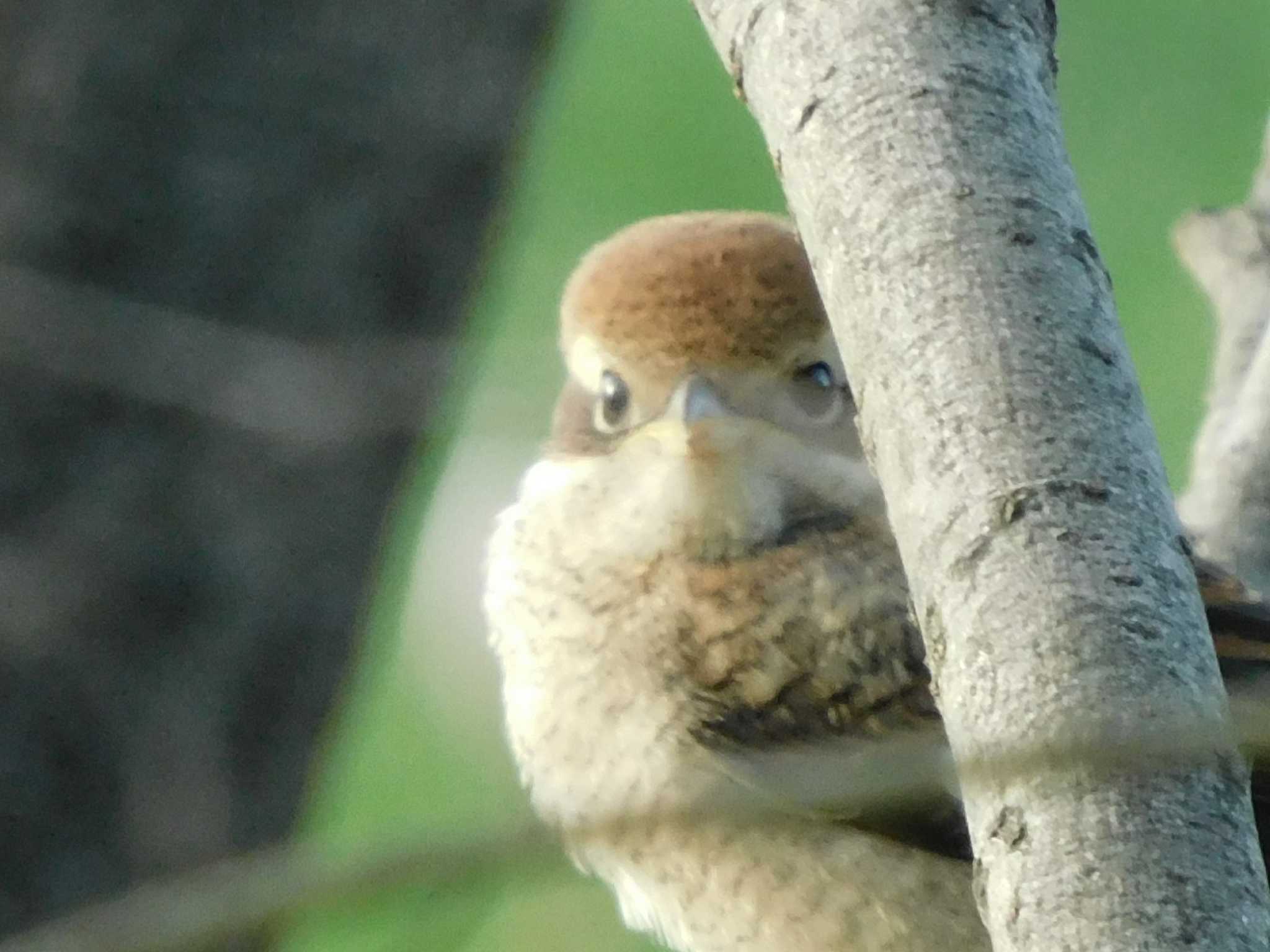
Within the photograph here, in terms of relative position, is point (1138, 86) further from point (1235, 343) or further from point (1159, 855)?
point (1159, 855)

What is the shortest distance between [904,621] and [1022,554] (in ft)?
2.36

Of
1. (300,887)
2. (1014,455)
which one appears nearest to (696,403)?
(1014,455)

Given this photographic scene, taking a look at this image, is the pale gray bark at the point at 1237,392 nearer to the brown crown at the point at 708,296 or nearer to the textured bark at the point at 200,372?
the brown crown at the point at 708,296

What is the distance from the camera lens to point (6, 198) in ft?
6.57

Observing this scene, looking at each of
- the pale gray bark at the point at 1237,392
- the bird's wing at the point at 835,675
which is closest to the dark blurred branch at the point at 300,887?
the bird's wing at the point at 835,675

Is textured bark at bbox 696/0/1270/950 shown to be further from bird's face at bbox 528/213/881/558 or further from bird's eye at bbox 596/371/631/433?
bird's eye at bbox 596/371/631/433

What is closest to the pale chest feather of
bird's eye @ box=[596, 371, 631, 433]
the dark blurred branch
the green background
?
bird's eye @ box=[596, 371, 631, 433]

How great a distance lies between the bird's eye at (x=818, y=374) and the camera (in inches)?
83.0

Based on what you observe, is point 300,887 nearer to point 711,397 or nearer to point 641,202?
point 711,397

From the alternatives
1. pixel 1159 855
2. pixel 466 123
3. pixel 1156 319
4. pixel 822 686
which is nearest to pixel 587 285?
pixel 466 123

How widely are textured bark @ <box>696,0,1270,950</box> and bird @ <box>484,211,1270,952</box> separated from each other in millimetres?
399

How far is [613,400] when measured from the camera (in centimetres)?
221

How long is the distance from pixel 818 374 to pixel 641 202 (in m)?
2.60

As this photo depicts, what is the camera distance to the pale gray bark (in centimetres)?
262
